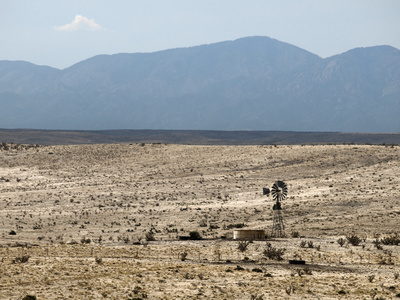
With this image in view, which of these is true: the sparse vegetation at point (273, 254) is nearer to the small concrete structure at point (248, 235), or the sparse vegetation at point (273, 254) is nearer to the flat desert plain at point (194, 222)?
the flat desert plain at point (194, 222)

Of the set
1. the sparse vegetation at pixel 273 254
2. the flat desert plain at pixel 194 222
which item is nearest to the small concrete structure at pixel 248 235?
the flat desert plain at pixel 194 222

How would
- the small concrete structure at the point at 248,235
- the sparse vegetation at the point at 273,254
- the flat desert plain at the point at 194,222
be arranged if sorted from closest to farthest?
the flat desert plain at the point at 194,222, the sparse vegetation at the point at 273,254, the small concrete structure at the point at 248,235

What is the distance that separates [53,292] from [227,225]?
24160 mm

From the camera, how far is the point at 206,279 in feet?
84.8

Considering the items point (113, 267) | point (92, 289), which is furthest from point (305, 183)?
point (92, 289)

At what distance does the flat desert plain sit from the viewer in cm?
2502

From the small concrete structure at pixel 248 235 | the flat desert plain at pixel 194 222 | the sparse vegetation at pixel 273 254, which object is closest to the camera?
the flat desert plain at pixel 194 222

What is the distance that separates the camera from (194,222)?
4838 centimetres

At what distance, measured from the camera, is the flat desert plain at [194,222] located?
25016 mm

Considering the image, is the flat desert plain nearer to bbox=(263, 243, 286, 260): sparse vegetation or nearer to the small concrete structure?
bbox=(263, 243, 286, 260): sparse vegetation

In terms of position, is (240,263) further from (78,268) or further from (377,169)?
(377,169)

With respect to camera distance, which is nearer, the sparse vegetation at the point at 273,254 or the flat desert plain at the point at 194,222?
the flat desert plain at the point at 194,222

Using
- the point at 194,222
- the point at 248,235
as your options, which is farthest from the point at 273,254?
the point at 194,222

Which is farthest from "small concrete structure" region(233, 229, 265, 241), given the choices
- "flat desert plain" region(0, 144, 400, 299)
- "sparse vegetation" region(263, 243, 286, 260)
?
"sparse vegetation" region(263, 243, 286, 260)
